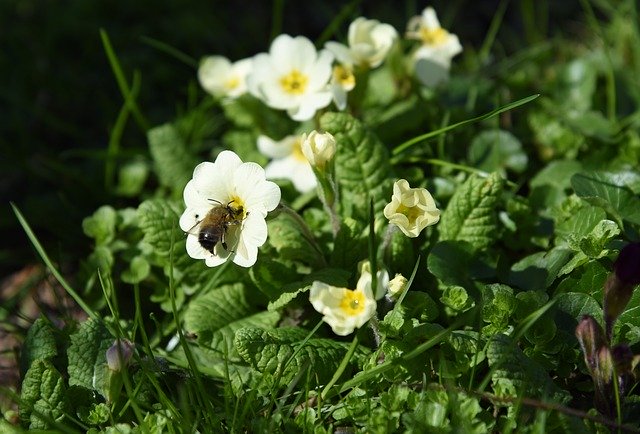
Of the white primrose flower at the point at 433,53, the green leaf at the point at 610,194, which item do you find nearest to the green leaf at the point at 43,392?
the green leaf at the point at 610,194

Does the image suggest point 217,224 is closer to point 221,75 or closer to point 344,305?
point 344,305

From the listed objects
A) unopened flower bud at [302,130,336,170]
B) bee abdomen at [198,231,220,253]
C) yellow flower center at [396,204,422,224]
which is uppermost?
unopened flower bud at [302,130,336,170]

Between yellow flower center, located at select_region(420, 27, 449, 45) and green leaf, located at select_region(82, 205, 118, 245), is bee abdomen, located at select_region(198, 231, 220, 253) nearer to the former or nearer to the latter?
green leaf, located at select_region(82, 205, 118, 245)

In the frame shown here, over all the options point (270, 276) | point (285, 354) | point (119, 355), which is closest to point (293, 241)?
point (270, 276)

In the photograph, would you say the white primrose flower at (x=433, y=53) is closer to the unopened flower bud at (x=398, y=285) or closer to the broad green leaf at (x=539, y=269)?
the broad green leaf at (x=539, y=269)

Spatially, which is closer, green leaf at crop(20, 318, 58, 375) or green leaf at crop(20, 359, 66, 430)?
green leaf at crop(20, 359, 66, 430)

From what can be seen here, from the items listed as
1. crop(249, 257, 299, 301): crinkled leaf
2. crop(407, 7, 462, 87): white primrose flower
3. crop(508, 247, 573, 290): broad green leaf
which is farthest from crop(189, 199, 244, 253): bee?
crop(407, 7, 462, 87): white primrose flower
